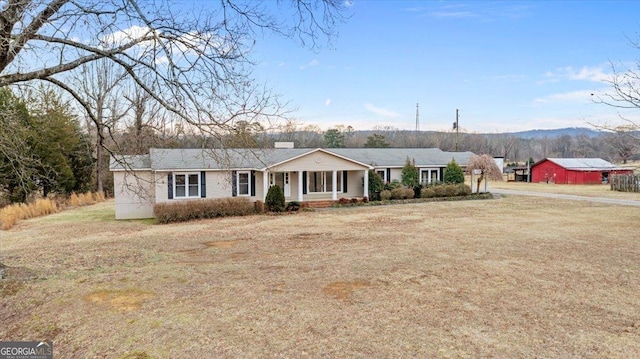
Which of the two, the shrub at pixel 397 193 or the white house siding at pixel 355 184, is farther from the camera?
the white house siding at pixel 355 184

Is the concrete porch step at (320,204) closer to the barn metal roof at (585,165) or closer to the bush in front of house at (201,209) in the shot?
the bush in front of house at (201,209)

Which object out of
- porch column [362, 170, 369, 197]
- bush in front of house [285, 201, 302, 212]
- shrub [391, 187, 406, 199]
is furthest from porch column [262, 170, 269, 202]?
shrub [391, 187, 406, 199]

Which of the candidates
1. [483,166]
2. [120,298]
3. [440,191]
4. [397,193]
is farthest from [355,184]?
[120,298]

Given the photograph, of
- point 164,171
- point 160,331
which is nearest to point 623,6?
point 160,331

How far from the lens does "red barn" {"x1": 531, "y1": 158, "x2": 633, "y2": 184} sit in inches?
1417

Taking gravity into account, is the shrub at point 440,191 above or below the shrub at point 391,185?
below

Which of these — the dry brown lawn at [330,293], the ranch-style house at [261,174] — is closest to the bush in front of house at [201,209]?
the ranch-style house at [261,174]

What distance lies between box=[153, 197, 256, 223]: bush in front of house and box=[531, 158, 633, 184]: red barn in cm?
3231

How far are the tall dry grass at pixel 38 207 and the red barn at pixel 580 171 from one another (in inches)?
1602

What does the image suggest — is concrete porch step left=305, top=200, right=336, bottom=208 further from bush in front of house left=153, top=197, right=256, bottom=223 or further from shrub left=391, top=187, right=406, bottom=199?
shrub left=391, top=187, right=406, bottom=199

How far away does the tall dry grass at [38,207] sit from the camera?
16791 mm

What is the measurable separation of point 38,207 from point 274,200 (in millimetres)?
12500

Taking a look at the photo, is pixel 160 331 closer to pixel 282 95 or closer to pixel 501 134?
pixel 282 95

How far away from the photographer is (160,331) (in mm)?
5332
